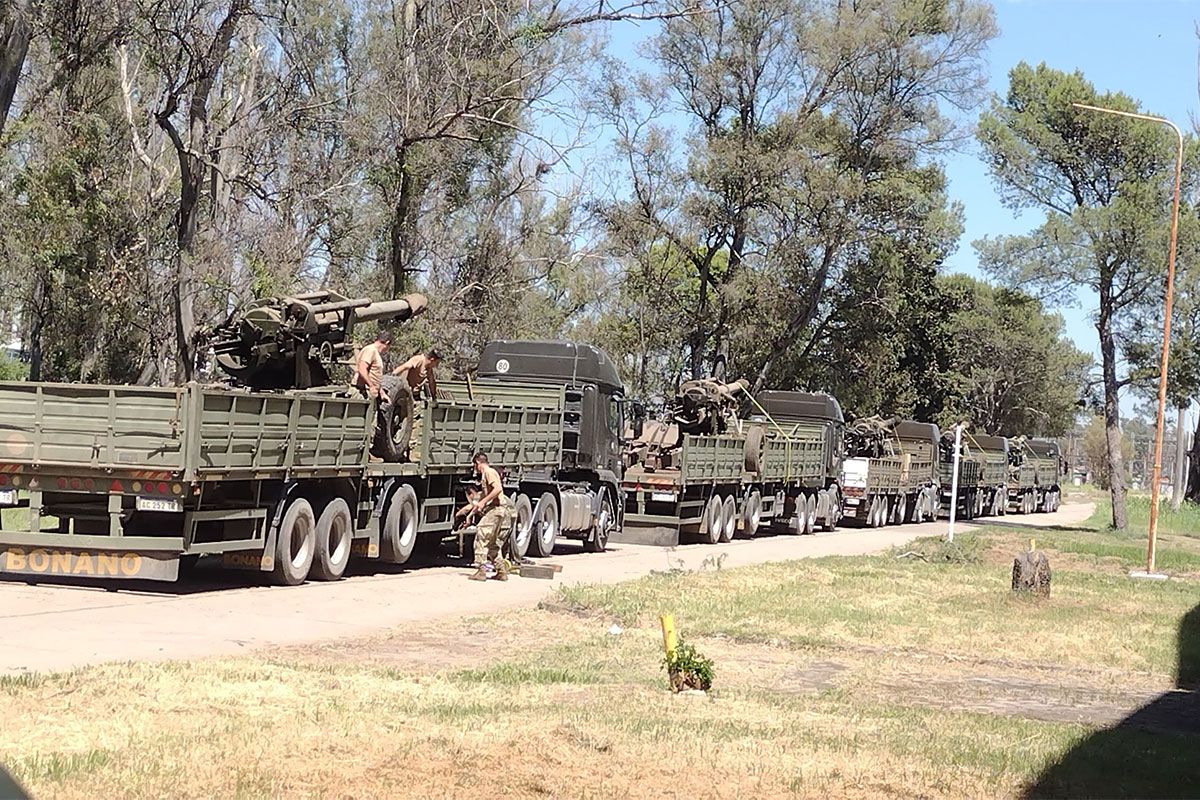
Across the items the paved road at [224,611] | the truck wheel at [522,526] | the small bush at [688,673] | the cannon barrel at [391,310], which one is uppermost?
the cannon barrel at [391,310]

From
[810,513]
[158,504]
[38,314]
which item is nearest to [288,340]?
[158,504]

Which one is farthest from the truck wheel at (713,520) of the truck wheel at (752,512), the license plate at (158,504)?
the license plate at (158,504)

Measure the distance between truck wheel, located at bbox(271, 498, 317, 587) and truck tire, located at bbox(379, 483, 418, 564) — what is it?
1808 mm

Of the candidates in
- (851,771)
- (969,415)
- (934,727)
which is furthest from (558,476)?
(969,415)

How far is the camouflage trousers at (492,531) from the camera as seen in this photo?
19469mm

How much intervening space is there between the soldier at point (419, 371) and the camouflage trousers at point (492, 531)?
1.81 metres

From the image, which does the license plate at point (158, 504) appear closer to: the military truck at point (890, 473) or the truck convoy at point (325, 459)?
the truck convoy at point (325, 459)

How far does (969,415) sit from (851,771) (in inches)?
2682

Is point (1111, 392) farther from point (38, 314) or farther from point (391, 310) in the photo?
point (38, 314)

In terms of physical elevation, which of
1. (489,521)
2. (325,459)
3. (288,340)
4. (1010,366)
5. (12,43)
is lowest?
(489,521)

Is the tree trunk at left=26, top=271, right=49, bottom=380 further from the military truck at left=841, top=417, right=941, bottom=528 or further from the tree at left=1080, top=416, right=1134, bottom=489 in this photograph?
the tree at left=1080, top=416, right=1134, bottom=489

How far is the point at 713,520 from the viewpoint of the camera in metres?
29.9

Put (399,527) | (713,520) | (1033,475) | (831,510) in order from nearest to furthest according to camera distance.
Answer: (399,527) → (713,520) → (831,510) → (1033,475)

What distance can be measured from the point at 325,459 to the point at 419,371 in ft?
8.59
